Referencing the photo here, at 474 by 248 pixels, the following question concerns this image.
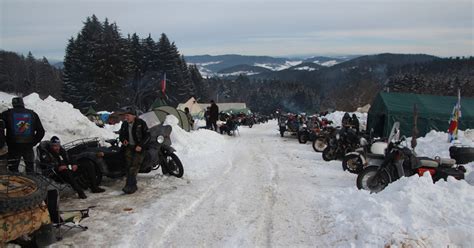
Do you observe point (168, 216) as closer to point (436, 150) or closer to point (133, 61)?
point (436, 150)

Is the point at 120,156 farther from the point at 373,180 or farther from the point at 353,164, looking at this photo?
the point at 353,164

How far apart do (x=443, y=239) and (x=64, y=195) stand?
6.14 metres

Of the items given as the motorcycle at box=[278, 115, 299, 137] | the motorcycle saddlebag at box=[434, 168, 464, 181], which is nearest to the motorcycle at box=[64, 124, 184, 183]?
the motorcycle saddlebag at box=[434, 168, 464, 181]

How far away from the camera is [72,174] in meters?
7.04

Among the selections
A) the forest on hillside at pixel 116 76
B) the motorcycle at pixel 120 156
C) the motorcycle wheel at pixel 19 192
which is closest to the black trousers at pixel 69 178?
the motorcycle at pixel 120 156

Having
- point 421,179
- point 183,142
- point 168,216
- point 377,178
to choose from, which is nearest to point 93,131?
point 183,142

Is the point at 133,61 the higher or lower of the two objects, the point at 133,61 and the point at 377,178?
the higher

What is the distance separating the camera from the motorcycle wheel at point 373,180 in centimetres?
755

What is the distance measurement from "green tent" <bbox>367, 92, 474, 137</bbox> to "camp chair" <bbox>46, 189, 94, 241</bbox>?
16.7 meters

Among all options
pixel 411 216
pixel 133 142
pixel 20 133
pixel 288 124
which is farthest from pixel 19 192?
pixel 288 124

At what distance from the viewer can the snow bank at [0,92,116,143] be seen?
36.8 feet

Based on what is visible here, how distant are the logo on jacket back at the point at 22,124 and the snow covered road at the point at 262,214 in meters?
1.48

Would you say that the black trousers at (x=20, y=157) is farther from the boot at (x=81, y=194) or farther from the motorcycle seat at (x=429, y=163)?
A: the motorcycle seat at (x=429, y=163)

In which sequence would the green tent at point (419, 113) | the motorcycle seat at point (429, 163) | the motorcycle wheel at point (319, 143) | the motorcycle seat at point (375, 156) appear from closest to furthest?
the motorcycle seat at point (429, 163) → the motorcycle seat at point (375, 156) → the motorcycle wheel at point (319, 143) → the green tent at point (419, 113)
